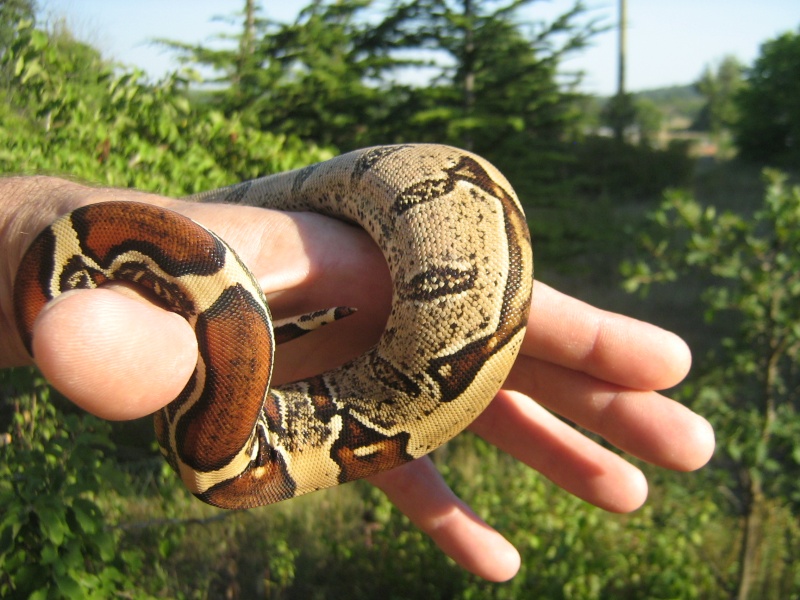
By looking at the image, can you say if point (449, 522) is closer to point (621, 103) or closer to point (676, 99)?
point (621, 103)

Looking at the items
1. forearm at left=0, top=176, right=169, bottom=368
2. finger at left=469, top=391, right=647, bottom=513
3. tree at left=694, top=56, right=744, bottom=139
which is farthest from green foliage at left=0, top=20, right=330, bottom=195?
tree at left=694, top=56, right=744, bottom=139

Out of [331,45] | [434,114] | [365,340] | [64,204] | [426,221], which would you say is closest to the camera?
[64,204]

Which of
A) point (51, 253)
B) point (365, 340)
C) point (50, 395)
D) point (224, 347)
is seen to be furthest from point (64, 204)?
point (50, 395)

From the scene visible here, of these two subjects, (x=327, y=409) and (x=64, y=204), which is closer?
(x=64, y=204)

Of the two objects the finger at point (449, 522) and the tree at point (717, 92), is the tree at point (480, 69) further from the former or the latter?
the tree at point (717, 92)

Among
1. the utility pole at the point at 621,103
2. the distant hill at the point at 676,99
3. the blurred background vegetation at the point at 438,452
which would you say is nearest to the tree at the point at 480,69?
the blurred background vegetation at the point at 438,452

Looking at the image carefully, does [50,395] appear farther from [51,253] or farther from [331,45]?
[331,45]

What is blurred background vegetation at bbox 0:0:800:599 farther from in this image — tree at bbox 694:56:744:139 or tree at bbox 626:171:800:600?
tree at bbox 694:56:744:139
